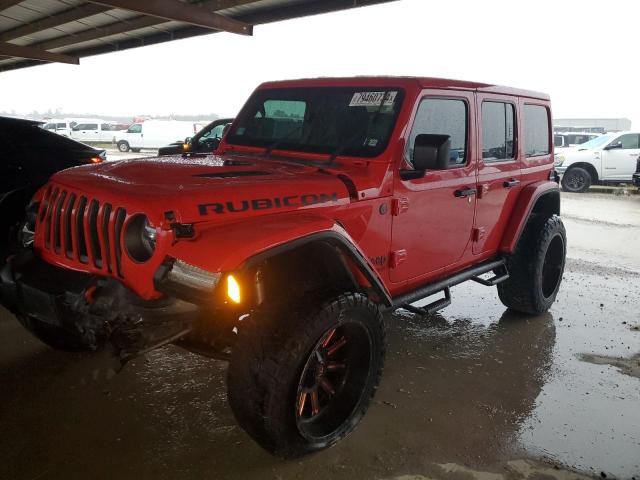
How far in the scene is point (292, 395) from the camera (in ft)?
7.50

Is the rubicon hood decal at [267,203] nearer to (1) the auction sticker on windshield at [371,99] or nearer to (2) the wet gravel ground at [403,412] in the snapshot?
(1) the auction sticker on windshield at [371,99]

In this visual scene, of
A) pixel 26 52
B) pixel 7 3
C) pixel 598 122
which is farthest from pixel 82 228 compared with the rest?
pixel 598 122

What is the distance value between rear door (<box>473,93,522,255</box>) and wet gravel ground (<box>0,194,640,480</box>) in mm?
872

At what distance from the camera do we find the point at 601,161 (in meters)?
13.0

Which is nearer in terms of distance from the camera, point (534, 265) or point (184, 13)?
point (534, 265)

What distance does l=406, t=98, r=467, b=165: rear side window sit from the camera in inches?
121

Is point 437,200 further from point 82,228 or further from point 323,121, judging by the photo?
point 82,228

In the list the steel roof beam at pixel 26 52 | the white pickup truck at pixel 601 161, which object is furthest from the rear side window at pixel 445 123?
the steel roof beam at pixel 26 52

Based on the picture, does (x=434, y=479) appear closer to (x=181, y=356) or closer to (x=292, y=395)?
(x=292, y=395)

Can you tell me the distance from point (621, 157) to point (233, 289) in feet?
43.8

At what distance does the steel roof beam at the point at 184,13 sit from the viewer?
24.5ft

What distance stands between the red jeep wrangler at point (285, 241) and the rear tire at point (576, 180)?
10.7 metres

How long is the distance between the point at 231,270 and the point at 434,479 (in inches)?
53.9

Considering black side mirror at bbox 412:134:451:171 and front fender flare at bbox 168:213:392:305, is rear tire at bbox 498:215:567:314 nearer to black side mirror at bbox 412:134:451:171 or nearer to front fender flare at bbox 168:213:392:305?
black side mirror at bbox 412:134:451:171
